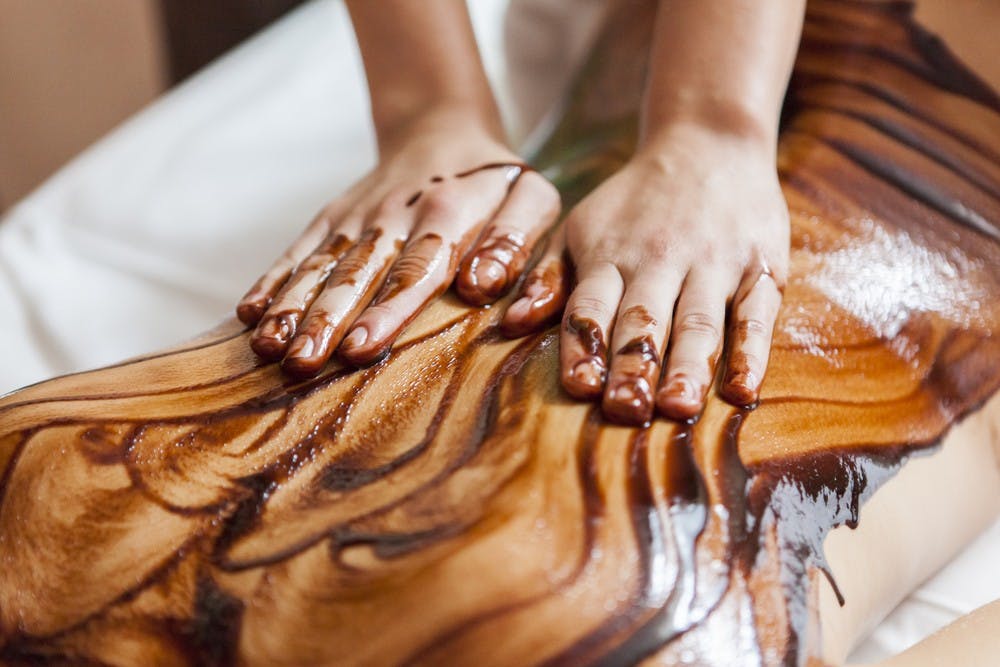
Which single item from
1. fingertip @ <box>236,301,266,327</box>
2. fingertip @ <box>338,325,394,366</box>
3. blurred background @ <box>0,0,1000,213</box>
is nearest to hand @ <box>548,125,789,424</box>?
fingertip @ <box>338,325,394,366</box>

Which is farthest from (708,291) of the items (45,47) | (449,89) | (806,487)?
(45,47)

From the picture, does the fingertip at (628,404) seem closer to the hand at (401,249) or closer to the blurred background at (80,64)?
the hand at (401,249)

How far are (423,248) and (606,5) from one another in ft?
1.55

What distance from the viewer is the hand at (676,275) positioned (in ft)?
2.04

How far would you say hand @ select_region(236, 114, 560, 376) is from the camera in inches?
27.0

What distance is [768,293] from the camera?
69 cm

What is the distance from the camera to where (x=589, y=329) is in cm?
65

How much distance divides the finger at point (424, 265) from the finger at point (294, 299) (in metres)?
0.05

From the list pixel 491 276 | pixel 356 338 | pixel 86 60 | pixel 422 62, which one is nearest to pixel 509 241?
pixel 491 276

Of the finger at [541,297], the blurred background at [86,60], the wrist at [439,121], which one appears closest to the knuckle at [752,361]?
the finger at [541,297]

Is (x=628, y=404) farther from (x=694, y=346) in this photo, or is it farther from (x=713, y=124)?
(x=713, y=124)

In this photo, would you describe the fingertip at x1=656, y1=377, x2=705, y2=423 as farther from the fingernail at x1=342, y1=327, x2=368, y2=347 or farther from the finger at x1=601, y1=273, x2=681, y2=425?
the fingernail at x1=342, y1=327, x2=368, y2=347

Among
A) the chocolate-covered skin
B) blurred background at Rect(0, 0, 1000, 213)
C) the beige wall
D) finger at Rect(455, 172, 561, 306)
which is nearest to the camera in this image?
the chocolate-covered skin

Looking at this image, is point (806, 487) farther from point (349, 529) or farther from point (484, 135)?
point (484, 135)
